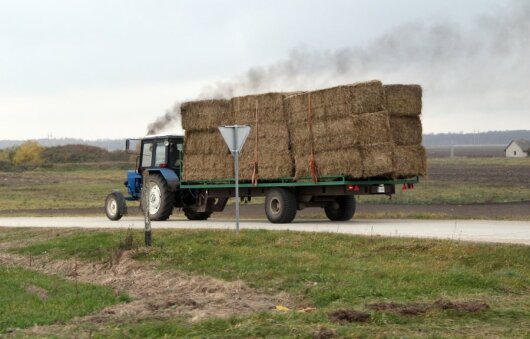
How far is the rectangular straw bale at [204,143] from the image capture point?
2844 cm

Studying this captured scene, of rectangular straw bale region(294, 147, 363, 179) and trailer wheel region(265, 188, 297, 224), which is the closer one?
rectangular straw bale region(294, 147, 363, 179)

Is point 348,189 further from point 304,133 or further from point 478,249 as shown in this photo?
point 478,249

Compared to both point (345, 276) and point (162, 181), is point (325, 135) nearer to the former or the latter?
point (162, 181)

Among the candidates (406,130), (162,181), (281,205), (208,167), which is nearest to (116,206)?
(162,181)

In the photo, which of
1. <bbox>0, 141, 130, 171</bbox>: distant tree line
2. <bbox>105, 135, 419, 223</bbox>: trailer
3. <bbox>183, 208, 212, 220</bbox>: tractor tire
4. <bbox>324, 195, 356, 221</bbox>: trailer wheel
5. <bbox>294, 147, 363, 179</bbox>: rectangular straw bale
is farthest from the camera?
<bbox>0, 141, 130, 171</bbox>: distant tree line

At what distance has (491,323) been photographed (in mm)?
10992

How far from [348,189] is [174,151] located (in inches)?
302

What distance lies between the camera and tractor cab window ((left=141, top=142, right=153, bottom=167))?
3072 centimetres

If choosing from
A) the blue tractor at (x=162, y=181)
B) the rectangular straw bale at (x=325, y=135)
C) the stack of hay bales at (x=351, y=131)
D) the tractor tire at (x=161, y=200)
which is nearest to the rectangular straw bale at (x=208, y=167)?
the blue tractor at (x=162, y=181)

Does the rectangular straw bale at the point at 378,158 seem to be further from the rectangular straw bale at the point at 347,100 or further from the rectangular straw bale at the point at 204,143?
the rectangular straw bale at the point at 204,143

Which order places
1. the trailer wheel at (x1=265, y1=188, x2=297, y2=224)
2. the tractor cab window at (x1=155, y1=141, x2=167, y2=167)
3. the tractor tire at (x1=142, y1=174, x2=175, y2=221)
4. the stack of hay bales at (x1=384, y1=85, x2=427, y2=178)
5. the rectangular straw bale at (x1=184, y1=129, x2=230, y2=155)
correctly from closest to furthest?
the stack of hay bales at (x1=384, y1=85, x2=427, y2=178) → the trailer wheel at (x1=265, y1=188, x2=297, y2=224) → the rectangular straw bale at (x1=184, y1=129, x2=230, y2=155) → the tractor tire at (x1=142, y1=174, x2=175, y2=221) → the tractor cab window at (x1=155, y1=141, x2=167, y2=167)

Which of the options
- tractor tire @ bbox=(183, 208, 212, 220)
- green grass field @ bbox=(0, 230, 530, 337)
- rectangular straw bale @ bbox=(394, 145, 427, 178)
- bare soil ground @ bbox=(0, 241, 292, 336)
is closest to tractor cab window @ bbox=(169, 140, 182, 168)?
tractor tire @ bbox=(183, 208, 212, 220)

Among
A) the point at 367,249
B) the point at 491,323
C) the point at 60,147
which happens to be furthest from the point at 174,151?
the point at 60,147

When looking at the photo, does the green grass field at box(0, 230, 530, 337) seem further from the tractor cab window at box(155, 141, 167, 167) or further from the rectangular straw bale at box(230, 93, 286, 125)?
the tractor cab window at box(155, 141, 167, 167)
